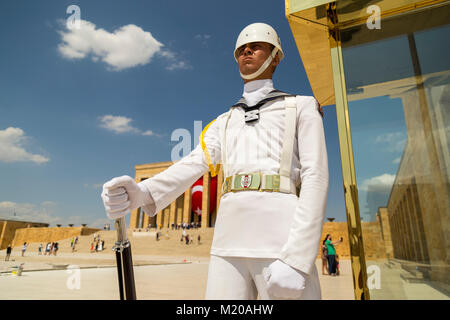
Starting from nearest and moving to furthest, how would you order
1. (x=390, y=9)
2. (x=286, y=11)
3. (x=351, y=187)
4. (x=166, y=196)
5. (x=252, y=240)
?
1. (x=252, y=240)
2. (x=166, y=196)
3. (x=351, y=187)
4. (x=390, y=9)
5. (x=286, y=11)

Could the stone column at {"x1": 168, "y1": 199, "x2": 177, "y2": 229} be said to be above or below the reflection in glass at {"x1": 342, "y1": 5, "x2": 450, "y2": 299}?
above

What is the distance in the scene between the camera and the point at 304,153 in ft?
5.51

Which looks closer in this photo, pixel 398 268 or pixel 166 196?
pixel 166 196

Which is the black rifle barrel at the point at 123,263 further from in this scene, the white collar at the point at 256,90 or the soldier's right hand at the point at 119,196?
the white collar at the point at 256,90

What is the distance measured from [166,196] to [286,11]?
217cm

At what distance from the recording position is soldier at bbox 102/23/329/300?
1453 mm

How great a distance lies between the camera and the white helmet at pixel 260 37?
1.96 metres

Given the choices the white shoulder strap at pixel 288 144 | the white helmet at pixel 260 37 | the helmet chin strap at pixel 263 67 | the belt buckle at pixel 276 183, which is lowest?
the belt buckle at pixel 276 183

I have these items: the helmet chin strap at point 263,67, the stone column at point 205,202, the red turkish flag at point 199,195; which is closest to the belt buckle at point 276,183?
the helmet chin strap at point 263,67

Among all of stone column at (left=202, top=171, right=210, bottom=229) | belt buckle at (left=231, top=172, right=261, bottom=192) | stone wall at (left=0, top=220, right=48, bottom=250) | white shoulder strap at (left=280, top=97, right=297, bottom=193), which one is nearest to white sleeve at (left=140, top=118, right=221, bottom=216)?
belt buckle at (left=231, top=172, right=261, bottom=192)

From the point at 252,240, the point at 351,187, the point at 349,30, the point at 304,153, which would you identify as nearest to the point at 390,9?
the point at 349,30

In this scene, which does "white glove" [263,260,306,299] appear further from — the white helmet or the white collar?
the white helmet

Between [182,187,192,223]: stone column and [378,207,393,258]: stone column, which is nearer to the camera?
[378,207,393,258]: stone column
